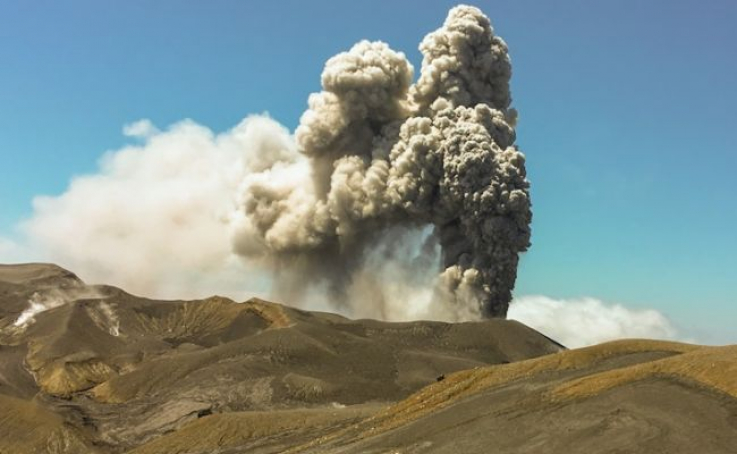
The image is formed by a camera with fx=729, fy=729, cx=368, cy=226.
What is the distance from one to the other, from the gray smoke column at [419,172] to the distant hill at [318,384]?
926 centimetres

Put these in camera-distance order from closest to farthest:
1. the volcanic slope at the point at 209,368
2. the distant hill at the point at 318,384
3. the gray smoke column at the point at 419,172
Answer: the distant hill at the point at 318,384
the volcanic slope at the point at 209,368
the gray smoke column at the point at 419,172

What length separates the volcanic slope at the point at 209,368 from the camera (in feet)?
228

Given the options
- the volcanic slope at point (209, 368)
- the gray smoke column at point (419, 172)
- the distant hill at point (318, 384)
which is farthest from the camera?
the gray smoke column at point (419, 172)

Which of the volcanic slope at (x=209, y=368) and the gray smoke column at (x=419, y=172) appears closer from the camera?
the volcanic slope at (x=209, y=368)

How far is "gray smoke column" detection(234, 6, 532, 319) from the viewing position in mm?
98312

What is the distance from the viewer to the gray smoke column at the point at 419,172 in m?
98.3

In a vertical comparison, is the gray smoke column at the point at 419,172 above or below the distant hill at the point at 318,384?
above

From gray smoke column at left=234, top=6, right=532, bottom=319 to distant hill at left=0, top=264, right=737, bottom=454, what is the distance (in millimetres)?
9264

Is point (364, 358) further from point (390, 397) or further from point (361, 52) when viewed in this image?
point (361, 52)

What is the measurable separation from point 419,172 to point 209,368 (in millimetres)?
39825

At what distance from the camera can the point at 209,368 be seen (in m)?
88.0

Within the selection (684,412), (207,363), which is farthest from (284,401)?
(684,412)

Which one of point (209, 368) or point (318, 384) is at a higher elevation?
point (209, 368)

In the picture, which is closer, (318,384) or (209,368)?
(318,384)
